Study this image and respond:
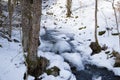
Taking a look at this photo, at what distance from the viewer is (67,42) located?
1848 cm

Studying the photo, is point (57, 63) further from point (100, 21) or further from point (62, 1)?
point (62, 1)

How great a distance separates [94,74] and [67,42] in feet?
17.4

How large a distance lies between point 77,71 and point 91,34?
6.08m

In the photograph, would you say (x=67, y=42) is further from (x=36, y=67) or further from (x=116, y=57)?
(x=36, y=67)

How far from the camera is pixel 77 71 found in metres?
13.9

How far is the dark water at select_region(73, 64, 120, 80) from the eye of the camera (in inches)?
518

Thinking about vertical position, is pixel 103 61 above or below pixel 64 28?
below

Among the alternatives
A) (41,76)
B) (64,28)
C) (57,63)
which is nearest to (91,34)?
(64,28)

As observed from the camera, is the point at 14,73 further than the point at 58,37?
No

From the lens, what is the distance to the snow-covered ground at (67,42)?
12523 millimetres

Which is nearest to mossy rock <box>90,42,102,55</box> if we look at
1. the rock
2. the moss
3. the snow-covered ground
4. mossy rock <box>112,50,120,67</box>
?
the snow-covered ground

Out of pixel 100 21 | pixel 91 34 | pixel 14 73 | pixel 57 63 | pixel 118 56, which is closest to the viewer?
pixel 14 73

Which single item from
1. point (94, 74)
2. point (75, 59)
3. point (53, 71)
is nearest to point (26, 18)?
point (53, 71)

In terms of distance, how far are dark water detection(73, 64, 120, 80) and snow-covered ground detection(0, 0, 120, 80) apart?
0.33 meters
